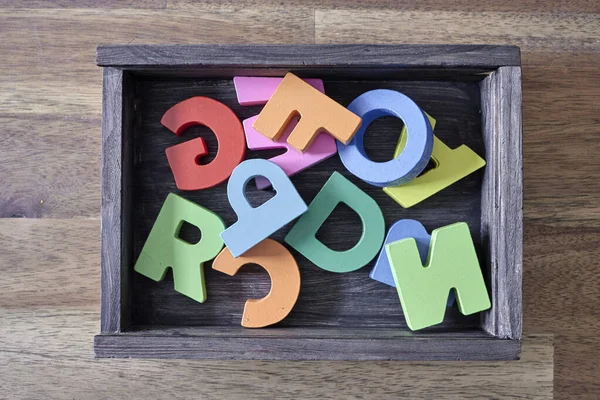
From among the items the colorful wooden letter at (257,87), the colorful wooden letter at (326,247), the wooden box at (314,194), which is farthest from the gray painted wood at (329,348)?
the colorful wooden letter at (257,87)

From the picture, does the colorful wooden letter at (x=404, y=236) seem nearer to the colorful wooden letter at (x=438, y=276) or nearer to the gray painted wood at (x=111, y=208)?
the colorful wooden letter at (x=438, y=276)

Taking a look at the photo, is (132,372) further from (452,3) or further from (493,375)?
(452,3)

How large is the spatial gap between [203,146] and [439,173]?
1.09ft

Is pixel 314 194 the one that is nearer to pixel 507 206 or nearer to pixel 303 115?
pixel 303 115

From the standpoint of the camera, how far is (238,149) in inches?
30.3

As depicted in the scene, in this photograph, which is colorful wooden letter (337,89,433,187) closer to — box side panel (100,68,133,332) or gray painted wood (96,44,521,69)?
gray painted wood (96,44,521,69)

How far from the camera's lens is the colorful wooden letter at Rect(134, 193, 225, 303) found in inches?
29.9

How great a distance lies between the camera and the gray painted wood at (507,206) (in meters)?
0.70

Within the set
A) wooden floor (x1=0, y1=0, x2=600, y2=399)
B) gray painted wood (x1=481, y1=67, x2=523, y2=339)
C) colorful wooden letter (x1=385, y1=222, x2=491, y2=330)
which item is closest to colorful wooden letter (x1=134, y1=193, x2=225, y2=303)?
wooden floor (x1=0, y1=0, x2=600, y2=399)

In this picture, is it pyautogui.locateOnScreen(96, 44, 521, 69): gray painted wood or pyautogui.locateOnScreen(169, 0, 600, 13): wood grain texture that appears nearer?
pyautogui.locateOnScreen(96, 44, 521, 69): gray painted wood

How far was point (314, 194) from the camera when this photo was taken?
784mm

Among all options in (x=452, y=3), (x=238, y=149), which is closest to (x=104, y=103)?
(x=238, y=149)

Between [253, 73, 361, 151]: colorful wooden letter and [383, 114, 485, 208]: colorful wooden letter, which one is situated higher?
[253, 73, 361, 151]: colorful wooden letter

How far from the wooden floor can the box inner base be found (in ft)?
0.33
